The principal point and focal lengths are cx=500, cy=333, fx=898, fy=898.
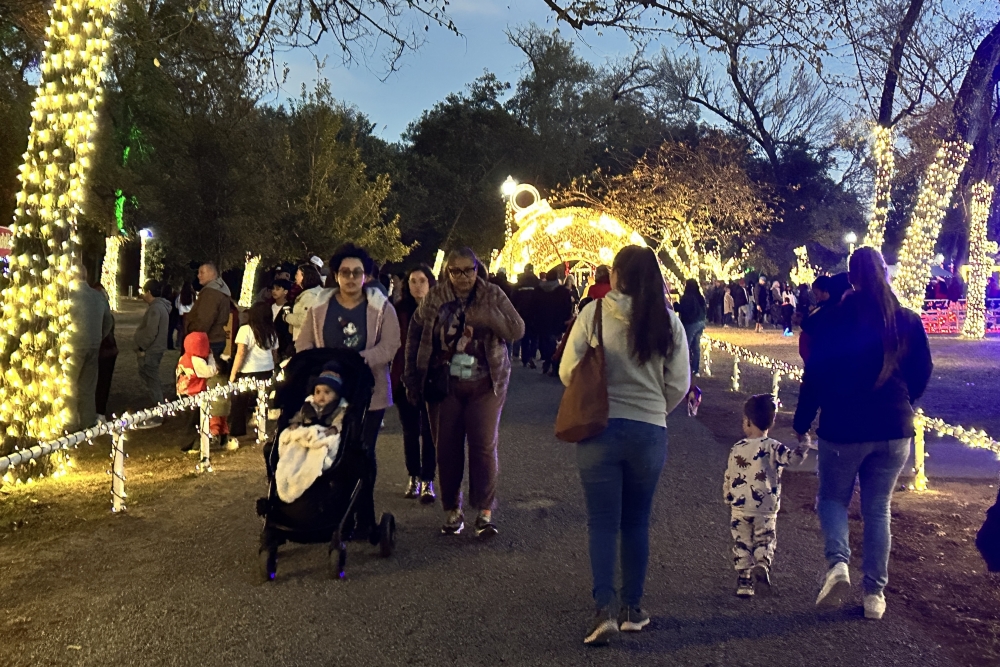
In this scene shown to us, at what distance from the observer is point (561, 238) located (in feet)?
85.5

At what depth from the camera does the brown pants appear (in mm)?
5887

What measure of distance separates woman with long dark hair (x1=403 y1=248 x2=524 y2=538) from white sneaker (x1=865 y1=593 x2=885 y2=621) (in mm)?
2314

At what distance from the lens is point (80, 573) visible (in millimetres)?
5145

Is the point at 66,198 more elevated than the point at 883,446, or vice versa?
the point at 66,198

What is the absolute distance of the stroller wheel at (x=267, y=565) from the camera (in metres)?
4.97


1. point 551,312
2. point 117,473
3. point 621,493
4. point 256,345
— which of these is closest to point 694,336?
point 551,312

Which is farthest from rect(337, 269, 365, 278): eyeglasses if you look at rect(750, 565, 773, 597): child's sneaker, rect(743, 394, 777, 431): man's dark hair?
rect(750, 565, 773, 597): child's sneaker

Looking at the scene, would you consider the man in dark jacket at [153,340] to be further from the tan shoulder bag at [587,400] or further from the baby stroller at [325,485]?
the tan shoulder bag at [587,400]

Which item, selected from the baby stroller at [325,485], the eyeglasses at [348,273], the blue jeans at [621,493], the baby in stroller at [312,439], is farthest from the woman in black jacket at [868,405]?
the eyeglasses at [348,273]

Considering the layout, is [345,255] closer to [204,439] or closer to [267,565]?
[267,565]

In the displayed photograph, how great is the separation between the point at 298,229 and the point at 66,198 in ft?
82.5

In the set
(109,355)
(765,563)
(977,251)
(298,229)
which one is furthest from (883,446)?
(298,229)

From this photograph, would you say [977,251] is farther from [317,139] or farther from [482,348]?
[482,348]

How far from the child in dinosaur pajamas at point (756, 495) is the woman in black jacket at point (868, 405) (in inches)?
11.5
